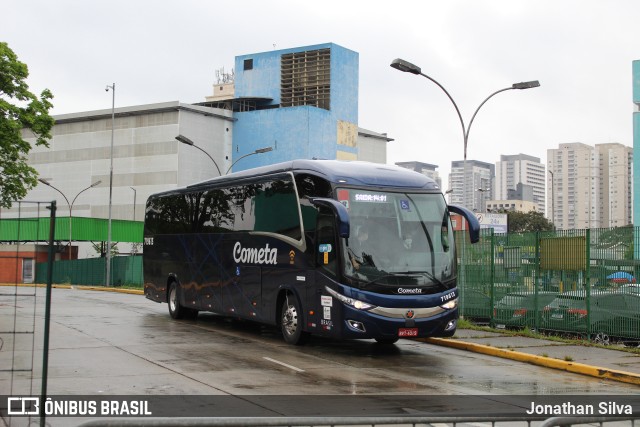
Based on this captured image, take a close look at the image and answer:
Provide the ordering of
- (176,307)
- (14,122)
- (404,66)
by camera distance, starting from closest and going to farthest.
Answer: (176,307)
(404,66)
(14,122)

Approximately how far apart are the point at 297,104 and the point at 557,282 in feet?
245

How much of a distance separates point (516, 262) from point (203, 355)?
8743 mm

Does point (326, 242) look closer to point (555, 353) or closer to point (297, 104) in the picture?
point (555, 353)

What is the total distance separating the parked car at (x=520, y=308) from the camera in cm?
1855

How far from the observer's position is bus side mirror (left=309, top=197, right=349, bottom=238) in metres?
13.6

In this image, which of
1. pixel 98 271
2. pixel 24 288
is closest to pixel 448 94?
pixel 24 288

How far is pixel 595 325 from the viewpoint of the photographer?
1714 centimetres

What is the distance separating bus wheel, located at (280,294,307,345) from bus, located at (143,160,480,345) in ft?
0.07

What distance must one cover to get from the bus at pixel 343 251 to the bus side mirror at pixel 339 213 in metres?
0.02

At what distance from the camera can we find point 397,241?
14516mm

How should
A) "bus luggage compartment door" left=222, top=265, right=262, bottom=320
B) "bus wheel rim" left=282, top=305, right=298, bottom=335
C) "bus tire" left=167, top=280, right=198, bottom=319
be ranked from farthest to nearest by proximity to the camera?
1. "bus tire" left=167, top=280, right=198, bottom=319
2. "bus luggage compartment door" left=222, top=265, right=262, bottom=320
3. "bus wheel rim" left=282, top=305, right=298, bottom=335

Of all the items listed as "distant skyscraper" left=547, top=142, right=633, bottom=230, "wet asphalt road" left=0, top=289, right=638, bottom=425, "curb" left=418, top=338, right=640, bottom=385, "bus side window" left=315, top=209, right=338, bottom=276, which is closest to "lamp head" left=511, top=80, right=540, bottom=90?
"curb" left=418, top=338, right=640, bottom=385

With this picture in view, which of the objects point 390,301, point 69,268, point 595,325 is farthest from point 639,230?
point 69,268

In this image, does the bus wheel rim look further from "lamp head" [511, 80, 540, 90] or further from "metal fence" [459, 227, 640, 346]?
"lamp head" [511, 80, 540, 90]
